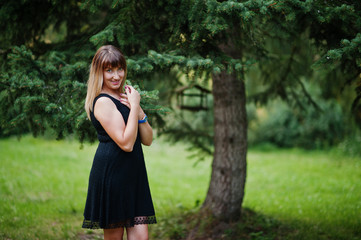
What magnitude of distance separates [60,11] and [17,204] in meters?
3.38

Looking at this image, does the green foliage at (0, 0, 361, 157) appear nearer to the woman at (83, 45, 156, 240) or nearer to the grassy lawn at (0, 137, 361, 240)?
the woman at (83, 45, 156, 240)

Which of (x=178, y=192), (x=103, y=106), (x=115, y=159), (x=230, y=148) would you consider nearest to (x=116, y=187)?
(x=115, y=159)

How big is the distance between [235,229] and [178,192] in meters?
2.99

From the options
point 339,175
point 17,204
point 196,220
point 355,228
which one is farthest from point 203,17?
point 339,175

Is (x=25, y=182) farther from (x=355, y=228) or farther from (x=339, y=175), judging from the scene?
(x=339, y=175)

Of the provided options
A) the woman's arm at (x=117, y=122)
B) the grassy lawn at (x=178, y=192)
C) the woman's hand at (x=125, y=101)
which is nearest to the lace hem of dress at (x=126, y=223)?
the woman's arm at (x=117, y=122)

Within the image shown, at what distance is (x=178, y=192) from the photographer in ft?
24.3

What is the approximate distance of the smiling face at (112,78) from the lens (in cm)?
242

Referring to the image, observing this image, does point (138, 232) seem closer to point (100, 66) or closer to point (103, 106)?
point (103, 106)

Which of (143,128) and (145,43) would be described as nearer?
(143,128)

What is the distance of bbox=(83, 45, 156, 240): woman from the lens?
7.50 ft

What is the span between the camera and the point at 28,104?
2.79 meters

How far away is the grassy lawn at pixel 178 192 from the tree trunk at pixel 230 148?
531mm

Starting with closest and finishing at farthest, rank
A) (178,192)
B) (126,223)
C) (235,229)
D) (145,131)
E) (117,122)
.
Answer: (117,122) < (126,223) < (145,131) < (235,229) < (178,192)
